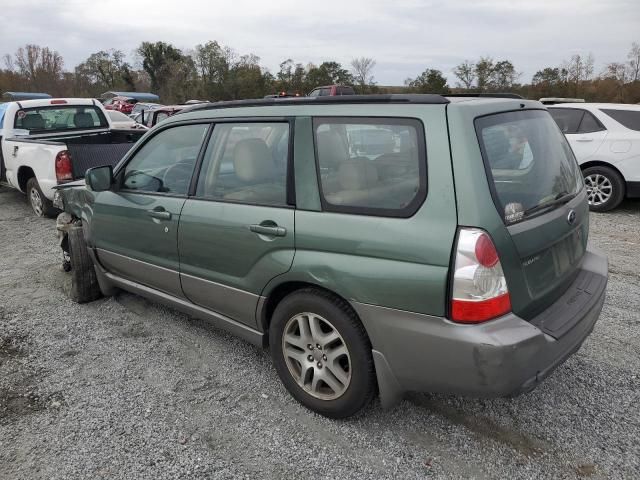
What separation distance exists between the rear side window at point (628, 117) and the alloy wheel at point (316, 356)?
7.13 m

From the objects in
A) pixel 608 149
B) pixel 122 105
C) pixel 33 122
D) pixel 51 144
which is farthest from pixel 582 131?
pixel 122 105

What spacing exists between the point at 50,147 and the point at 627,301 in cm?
715

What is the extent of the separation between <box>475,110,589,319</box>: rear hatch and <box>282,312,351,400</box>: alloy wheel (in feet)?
3.03

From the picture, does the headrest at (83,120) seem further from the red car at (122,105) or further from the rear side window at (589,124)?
the red car at (122,105)

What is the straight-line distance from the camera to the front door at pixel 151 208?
3.38 meters

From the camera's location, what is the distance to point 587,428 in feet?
8.70

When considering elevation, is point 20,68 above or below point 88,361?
above

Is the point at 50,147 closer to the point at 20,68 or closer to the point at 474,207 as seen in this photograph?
the point at 474,207

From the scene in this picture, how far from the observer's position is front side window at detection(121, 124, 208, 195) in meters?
3.37

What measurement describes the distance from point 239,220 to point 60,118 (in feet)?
23.7

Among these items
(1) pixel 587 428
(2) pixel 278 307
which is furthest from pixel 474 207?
(1) pixel 587 428

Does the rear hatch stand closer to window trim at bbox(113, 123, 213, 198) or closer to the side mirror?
window trim at bbox(113, 123, 213, 198)

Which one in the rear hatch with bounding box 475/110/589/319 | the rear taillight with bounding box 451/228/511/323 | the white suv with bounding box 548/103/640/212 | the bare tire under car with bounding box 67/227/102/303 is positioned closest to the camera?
the rear taillight with bounding box 451/228/511/323

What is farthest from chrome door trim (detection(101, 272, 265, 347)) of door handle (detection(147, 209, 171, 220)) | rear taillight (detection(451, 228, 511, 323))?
rear taillight (detection(451, 228, 511, 323))
